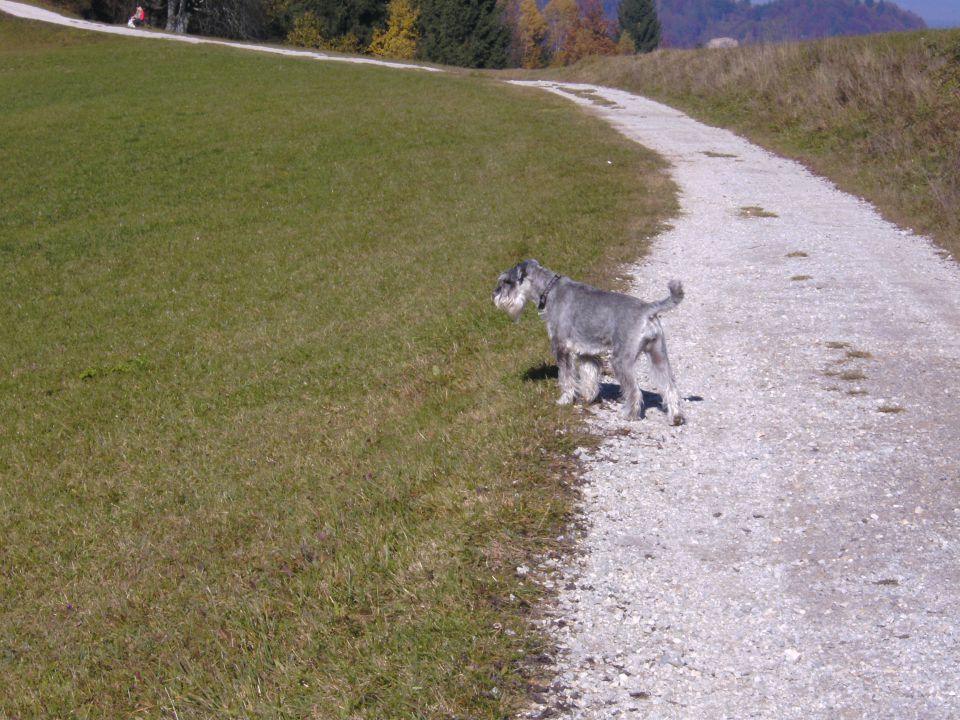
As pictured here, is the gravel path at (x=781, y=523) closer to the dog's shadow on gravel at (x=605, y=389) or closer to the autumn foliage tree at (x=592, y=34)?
the dog's shadow on gravel at (x=605, y=389)

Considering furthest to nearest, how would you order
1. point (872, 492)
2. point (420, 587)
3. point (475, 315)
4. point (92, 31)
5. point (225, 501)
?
point (92, 31), point (475, 315), point (225, 501), point (872, 492), point (420, 587)

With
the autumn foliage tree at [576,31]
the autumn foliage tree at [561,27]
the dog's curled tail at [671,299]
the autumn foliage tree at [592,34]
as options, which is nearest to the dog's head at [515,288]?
the dog's curled tail at [671,299]


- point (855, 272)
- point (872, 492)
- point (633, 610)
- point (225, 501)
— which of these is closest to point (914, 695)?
point (633, 610)

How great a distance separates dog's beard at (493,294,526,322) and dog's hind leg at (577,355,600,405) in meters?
0.87

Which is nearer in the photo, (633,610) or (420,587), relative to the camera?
(633,610)

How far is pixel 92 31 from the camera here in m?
47.5

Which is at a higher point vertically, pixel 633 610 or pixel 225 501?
pixel 633 610

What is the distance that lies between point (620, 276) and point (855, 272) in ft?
10.7

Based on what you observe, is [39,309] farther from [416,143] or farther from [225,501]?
[416,143]

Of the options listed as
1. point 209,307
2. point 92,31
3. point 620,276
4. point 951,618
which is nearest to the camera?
point 951,618

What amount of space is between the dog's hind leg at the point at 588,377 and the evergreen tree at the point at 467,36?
67713 millimetres

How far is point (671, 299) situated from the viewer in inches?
293

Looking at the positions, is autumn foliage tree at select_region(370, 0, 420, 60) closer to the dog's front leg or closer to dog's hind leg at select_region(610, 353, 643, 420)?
the dog's front leg

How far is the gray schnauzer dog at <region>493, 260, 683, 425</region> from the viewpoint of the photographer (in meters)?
7.75
